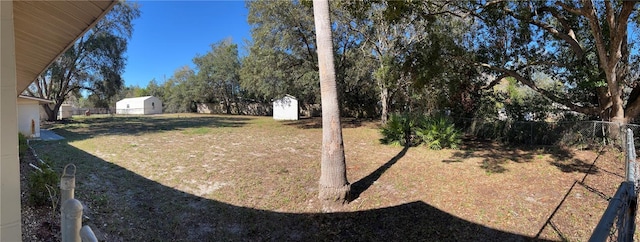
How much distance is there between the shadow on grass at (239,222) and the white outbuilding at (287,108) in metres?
15.7

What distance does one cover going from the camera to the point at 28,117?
1104 centimetres

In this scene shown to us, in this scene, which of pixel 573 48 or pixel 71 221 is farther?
pixel 573 48

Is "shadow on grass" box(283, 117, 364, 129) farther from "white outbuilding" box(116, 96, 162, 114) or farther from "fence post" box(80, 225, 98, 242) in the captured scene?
"white outbuilding" box(116, 96, 162, 114)

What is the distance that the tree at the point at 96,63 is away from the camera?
1822cm

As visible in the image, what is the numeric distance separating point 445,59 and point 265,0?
8898mm

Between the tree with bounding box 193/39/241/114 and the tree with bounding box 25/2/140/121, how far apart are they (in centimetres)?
1096

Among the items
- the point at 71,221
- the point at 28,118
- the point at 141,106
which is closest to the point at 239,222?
the point at 71,221

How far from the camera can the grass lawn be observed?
411cm

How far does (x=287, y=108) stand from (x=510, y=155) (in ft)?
50.4

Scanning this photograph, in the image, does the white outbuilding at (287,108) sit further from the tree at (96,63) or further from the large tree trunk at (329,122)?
the large tree trunk at (329,122)

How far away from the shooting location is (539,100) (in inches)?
422

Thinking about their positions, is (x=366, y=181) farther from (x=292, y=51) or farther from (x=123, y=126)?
(x=123, y=126)

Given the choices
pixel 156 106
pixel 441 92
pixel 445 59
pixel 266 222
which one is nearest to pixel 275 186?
pixel 266 222

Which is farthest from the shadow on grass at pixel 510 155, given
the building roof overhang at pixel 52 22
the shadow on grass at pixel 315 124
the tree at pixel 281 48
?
the tree at pixel 281 48
